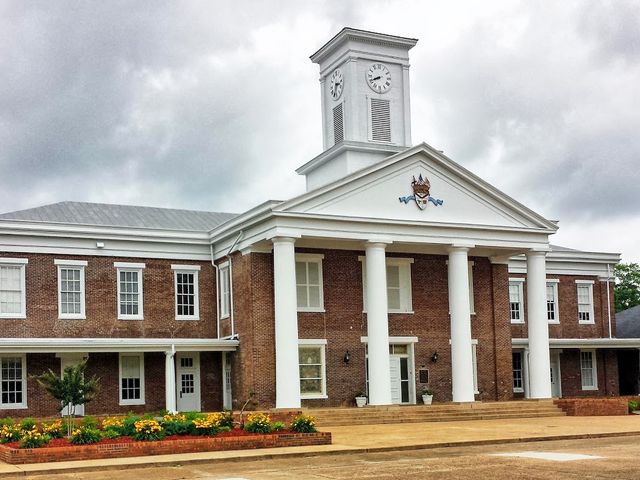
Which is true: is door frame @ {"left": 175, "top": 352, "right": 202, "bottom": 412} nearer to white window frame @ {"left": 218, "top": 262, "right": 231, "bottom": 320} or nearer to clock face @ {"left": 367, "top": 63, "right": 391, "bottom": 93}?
white window frame @ {"left": 218, "top": 262, "right": 231, "bottom": 320}

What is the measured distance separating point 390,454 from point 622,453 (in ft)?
16.8

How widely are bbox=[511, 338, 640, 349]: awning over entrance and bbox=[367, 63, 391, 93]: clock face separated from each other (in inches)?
516

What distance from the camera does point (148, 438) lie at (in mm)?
22891

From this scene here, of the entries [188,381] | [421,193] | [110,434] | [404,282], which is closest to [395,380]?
[404,282]

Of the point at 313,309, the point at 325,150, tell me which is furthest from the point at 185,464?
the point at 325,150

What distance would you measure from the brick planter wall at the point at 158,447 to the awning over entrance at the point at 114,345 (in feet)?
39.2

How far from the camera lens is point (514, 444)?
2475cm

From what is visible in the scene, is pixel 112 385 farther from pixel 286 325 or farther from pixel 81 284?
pixel 286 325

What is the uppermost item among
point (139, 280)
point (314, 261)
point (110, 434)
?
point (314, 261)

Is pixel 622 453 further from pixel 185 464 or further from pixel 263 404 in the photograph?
pixel 263 404

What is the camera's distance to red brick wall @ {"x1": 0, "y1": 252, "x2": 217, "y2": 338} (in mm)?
36156

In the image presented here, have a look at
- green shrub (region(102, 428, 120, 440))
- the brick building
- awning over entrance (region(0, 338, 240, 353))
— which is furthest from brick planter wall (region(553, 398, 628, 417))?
green shrub (region(102, 428, 120, 440))

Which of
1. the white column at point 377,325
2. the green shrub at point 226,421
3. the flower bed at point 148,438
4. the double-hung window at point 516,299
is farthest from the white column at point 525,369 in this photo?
the green shrub at point 226,421

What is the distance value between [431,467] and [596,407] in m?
19.1
